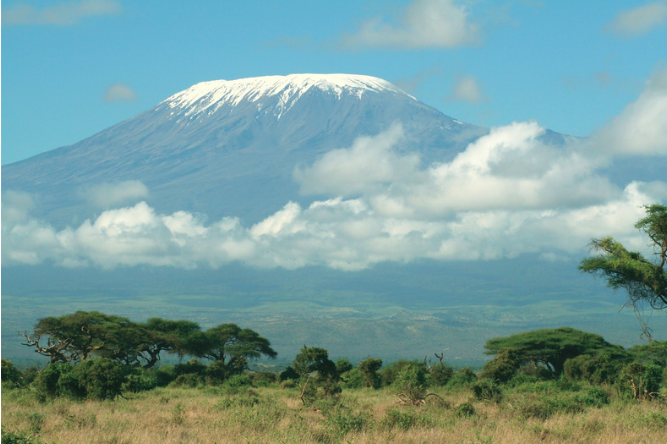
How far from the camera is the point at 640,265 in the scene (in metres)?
26.8

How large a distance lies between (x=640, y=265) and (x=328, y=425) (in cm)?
1701

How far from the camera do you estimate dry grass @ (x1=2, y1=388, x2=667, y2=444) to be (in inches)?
548

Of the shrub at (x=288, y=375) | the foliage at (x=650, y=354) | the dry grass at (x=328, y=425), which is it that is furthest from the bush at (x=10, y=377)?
the foliage at (x=650, y=354)

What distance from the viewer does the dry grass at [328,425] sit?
13.9 metres

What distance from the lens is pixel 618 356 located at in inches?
1690

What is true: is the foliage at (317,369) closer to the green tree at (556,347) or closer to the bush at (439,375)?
the bush at (439,375)

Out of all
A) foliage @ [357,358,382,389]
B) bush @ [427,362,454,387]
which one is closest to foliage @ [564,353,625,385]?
bush @ [427,362,454,387]

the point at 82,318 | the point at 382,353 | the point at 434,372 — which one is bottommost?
the point at 382,353

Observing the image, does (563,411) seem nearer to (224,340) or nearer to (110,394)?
(110,394)

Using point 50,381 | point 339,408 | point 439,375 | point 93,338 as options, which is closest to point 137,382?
point 50,381

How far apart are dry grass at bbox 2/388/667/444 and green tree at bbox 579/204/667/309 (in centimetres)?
845

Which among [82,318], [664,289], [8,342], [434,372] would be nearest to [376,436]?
[664,289]

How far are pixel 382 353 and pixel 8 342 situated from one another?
92299mm

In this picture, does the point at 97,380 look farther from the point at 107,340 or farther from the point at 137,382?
the point at 107,340
